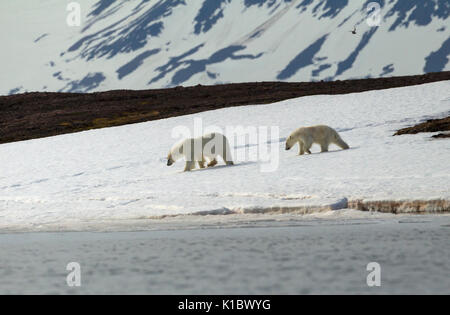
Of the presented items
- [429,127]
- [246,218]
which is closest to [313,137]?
[429,127]

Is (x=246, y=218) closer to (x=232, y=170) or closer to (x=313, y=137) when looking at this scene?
(x=232, y=170)

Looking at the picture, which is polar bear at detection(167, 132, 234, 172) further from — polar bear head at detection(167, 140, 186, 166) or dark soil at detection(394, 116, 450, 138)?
dark soil at detection(394, 116, 450, 138)

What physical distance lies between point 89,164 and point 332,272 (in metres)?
21.8

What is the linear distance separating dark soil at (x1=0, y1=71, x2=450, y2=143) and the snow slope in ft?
29.7

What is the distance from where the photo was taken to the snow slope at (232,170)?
21031mm

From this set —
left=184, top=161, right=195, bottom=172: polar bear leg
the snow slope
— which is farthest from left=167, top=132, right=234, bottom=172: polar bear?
the snow slope

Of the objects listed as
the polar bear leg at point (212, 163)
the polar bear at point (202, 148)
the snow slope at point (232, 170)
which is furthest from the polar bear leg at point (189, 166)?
the polar bear leg at point (212, 163)

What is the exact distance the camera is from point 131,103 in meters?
61.9

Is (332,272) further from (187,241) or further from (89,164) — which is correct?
(89,164)

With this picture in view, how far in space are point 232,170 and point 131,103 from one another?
119 ft

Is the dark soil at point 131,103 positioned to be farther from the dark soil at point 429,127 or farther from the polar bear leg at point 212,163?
the polar bear leg at point 212,163

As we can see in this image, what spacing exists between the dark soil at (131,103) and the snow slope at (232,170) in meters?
9.05

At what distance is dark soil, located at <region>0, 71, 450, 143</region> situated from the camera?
51.2m
